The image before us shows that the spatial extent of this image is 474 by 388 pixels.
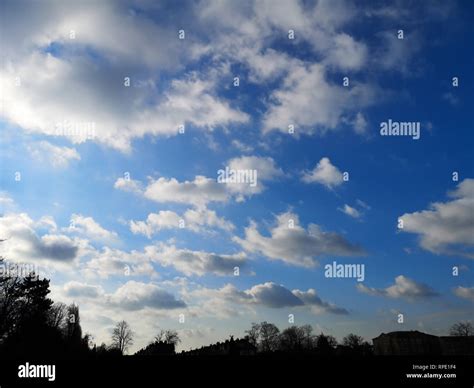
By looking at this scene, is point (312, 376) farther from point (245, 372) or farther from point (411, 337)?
point (411, 337)

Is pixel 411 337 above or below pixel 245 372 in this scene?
below

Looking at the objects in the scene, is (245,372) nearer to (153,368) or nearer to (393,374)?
(153,368)

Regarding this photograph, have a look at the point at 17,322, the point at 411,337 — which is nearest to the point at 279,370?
the point at 17,322

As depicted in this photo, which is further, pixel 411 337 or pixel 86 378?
pixel 411 337

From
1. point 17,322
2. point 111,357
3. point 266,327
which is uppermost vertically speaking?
point 111,357

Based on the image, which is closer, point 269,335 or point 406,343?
point 406,343

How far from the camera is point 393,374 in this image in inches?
750

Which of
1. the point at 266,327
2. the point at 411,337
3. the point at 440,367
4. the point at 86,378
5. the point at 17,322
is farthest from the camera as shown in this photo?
the point at 266,327

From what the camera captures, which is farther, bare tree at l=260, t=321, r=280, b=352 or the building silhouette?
bare tree at l=260, t=321, r=280, b=352

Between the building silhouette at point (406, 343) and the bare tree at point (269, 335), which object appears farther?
the bare tree at point (269, 335)

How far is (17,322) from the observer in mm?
60062

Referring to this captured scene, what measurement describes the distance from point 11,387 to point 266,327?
446 ft

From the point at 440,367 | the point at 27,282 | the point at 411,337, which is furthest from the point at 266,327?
the point at 440,367

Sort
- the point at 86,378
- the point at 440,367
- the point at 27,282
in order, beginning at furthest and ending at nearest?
the point at 27,282
the point at 440,367
the point at 86,378
